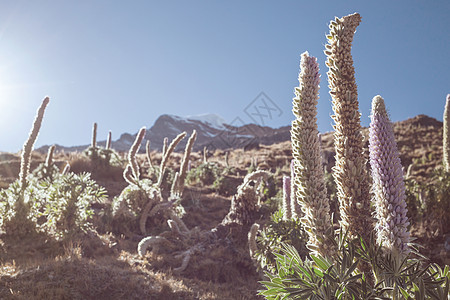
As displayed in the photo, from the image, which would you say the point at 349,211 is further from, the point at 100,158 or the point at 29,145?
the point at 100,158

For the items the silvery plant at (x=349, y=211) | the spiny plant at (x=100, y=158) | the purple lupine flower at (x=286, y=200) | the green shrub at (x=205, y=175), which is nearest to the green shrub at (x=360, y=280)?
the silvery plant at (x=349, y=211)

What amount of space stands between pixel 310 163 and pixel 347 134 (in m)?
0.37

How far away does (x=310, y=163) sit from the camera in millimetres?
2547

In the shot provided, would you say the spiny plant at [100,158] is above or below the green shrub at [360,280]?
above

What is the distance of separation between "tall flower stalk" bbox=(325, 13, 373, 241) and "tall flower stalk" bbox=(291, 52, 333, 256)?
133 mm

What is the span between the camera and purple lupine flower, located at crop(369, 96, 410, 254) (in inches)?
90.0

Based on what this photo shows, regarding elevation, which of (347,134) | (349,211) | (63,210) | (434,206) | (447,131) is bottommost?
(434,206)

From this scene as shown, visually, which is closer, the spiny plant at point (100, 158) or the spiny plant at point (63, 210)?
the spiny plant at point (63, 210)

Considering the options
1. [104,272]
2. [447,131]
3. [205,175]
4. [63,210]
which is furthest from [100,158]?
[447,131]

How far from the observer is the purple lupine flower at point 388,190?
2.29m

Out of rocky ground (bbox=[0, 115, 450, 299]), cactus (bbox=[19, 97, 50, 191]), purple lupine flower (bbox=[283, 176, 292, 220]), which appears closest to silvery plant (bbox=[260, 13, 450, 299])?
purple lupine flower (bbox=[283, 176, 292, 220])

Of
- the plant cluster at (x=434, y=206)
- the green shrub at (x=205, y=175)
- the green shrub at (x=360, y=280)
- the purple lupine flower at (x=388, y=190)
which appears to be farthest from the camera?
the green shrub at (x=205, y=175)

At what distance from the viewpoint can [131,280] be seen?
5.35 m

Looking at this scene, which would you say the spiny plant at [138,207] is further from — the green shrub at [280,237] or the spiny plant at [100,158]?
the spiny plant at [100,158]
